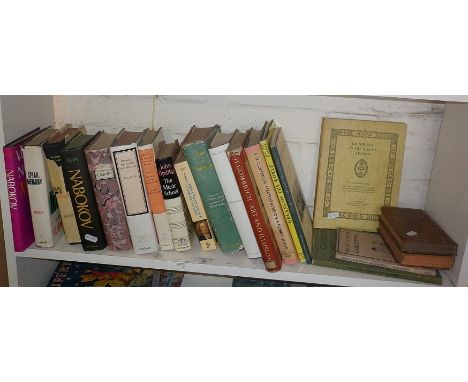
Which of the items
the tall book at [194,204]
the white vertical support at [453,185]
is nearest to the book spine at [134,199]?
the tall book at [194,204]

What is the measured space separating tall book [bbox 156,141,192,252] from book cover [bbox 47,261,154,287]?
257mm

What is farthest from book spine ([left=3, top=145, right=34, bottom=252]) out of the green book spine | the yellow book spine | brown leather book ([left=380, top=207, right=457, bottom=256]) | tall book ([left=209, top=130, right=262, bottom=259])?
brown leather book ([left=380, top=207, right=457, bottom=256])

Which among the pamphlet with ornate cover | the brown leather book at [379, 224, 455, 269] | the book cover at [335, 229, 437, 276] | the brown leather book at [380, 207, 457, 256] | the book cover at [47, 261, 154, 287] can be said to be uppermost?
the pamphlet with ornate cover

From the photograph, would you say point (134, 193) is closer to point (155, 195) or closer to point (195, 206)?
point (155, 195)

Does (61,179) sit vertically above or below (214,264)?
above

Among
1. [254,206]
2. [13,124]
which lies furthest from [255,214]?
[13,124]

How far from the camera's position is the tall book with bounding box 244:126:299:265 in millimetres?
1102

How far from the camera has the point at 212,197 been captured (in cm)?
115

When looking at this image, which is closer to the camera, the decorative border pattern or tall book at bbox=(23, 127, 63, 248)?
tall book at bbox=(23, 127, 63, 248)

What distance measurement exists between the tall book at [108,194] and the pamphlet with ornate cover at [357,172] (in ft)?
1.85

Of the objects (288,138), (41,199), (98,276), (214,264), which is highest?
(288,138)

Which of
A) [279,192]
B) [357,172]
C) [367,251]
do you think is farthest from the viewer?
[357,172]

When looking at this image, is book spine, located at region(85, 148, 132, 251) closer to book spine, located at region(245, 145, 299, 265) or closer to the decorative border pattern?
book spine, located at region(245, 145, 299, 265)

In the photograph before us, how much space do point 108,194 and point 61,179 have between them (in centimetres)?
13
